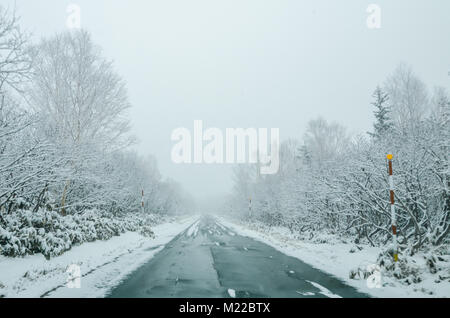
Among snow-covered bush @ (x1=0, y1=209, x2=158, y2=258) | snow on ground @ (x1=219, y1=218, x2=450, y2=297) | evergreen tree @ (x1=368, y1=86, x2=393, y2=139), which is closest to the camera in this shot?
snow on ground @ (x1=219, y1=218, x2=450, y2=297)

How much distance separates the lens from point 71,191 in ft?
55.3

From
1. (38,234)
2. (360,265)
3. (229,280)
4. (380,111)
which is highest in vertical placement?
(380,111)

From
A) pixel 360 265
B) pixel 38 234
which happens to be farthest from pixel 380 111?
pixel 38 234

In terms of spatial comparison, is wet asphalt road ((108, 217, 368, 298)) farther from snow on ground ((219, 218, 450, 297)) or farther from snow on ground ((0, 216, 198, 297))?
snow on ground ((0, 216, 198, 297))

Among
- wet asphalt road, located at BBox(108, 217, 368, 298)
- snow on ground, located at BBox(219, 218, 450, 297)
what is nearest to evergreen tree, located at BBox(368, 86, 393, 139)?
snow on ground, located at BBox(219, 218, 450, 297)

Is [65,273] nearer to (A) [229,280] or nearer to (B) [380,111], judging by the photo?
(A) [229,280]

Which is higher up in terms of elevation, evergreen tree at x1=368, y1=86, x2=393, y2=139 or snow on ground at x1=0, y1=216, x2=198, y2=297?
evergreen tree at x1=368, y1=86, x2=393, y2=139

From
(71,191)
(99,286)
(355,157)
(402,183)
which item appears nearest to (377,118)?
(355,157)

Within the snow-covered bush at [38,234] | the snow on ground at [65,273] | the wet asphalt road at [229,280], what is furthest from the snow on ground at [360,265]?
the snow-covered bush at [38,234]

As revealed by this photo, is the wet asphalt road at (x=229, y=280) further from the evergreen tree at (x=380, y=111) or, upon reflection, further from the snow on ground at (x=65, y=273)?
the evergreen tree at (x=380, y=111)

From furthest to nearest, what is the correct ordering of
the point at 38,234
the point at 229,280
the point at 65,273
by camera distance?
the point at 38,234, the point at 65,273, the point at 229,280

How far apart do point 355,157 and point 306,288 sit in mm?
8677
